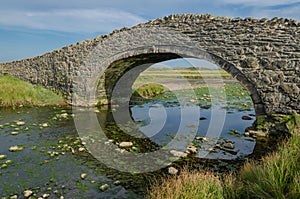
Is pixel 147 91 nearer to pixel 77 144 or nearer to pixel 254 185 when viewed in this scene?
pixel 77 144

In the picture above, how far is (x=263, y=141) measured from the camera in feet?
27.5

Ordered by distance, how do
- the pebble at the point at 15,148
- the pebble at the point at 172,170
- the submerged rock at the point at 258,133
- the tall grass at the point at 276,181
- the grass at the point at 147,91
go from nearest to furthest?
the tall grass at the point at 276,181 < the pebble at the point at 172,170 < the pebble at the point at 15,148 < the submerged rock at the point at 258,133 < the grass at the point at 147,91

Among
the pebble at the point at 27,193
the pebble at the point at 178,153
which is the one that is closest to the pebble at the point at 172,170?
the pebble at the point at 178,153

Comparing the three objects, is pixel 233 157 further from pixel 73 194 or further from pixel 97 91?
pixel 97 91

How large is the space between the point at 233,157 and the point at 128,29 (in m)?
7.11

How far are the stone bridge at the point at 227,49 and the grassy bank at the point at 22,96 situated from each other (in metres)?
3.05

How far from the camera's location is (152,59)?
40.9 ft

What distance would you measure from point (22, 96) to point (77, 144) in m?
7.64

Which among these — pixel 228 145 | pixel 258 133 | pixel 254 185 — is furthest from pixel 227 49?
pixel 254 185

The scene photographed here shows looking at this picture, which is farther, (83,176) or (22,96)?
(22,96)

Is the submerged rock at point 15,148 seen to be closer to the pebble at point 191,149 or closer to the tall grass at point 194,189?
the pebble at point 191,149

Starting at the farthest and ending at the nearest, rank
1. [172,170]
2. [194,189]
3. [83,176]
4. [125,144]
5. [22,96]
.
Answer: [22,96], [125,144], [172,170], [83,176], [194,189]

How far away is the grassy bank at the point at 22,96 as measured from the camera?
523 inches

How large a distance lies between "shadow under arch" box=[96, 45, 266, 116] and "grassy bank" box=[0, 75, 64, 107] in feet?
9.90
